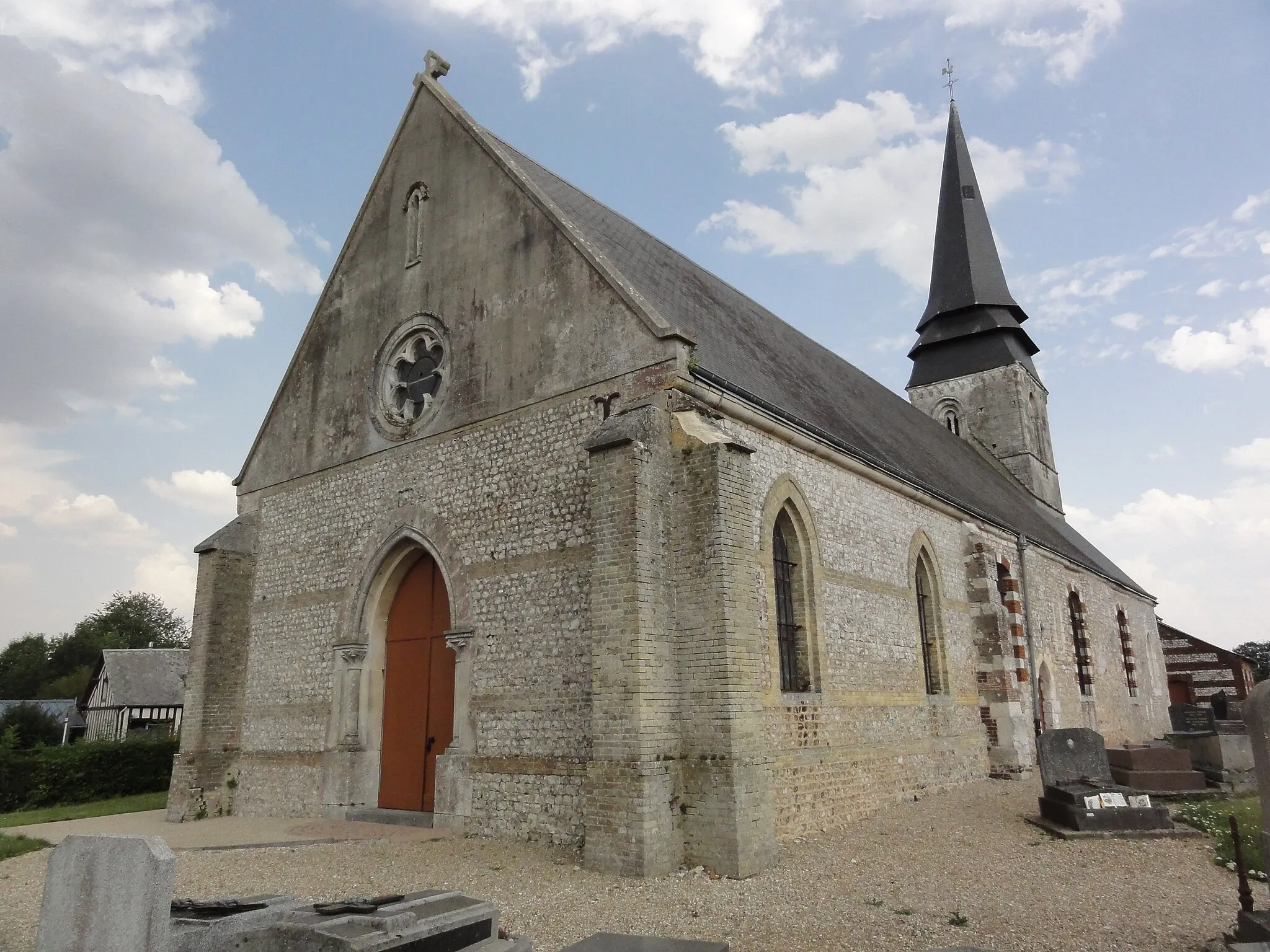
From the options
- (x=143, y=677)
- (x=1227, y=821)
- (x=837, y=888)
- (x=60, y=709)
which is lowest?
(x=837, y=888)

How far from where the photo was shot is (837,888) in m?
7.53

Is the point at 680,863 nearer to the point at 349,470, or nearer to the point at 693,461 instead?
the point at 693,461

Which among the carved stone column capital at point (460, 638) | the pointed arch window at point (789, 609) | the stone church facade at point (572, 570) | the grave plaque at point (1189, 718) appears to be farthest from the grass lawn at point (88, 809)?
the grave plaque at point (1189, 718)

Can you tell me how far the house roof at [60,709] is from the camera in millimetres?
38750

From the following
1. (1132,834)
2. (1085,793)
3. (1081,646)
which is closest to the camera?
(1132,834)

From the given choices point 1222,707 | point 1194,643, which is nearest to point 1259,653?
point 1194,643

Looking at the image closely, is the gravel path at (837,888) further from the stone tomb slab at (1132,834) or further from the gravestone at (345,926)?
the gravestone at (345,926)

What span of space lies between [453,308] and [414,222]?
7.53 feet

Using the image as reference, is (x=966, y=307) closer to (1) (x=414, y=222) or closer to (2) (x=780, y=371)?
(2) (x=780, y=371)

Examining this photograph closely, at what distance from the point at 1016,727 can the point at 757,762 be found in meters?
9.33

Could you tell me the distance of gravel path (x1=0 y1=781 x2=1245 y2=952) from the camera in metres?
6.17

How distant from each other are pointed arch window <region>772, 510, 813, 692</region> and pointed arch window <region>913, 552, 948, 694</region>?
4.05 m

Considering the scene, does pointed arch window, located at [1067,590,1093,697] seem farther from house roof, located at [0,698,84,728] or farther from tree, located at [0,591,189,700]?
tree, located at [0,591,189,700]

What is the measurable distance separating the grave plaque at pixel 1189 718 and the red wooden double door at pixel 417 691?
16030mm
